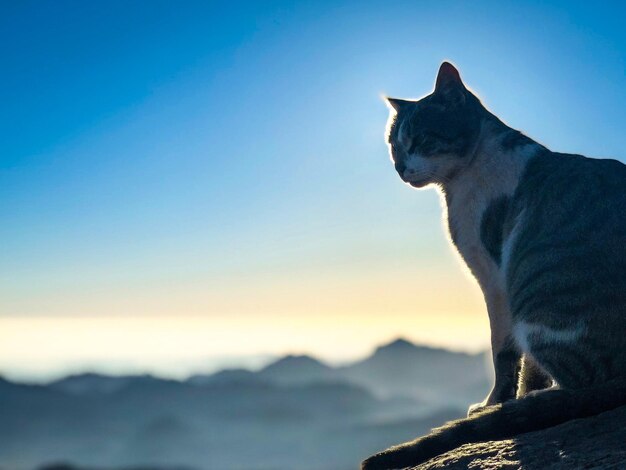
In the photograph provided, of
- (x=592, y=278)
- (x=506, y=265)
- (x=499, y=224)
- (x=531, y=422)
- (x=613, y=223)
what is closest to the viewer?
(x=531, y=422)

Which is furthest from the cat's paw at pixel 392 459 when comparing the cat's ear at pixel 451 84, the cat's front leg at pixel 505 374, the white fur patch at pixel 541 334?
the cat's ear at pixel 451 84

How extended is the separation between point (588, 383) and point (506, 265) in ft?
5.41

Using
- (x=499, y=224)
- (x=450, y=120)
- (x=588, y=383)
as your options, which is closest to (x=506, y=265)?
(x=499, y=224)

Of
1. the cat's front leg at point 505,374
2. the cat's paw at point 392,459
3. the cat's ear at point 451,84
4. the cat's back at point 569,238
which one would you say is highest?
the cat's ear at point 451,84

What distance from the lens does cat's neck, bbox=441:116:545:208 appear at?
734 cm

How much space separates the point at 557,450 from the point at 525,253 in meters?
2.28

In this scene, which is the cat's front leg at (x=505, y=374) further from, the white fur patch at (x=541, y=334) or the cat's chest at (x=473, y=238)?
the white fur patch at (x=541, y=334)

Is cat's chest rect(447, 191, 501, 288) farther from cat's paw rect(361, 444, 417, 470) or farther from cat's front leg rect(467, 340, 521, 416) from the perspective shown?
cat's paw rect(361, 444, 417, 470)

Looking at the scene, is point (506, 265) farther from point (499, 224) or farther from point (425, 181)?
point (425, 181)

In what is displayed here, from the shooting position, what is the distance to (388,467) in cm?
499

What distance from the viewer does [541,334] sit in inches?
222

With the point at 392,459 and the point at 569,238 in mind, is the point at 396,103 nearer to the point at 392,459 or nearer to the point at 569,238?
the point at 569,238

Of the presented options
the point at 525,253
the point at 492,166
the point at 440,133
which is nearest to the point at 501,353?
the point at 525,253

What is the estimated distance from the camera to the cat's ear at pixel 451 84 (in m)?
8.42
